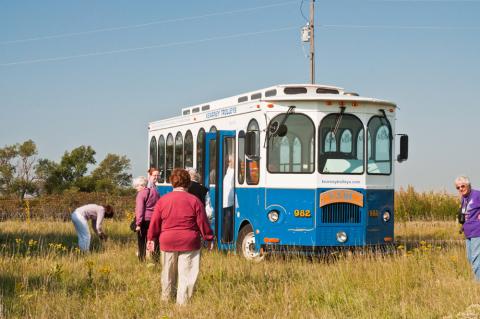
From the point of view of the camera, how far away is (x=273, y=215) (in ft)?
53.1

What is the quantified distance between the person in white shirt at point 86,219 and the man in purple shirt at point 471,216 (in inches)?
330

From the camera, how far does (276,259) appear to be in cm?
1602

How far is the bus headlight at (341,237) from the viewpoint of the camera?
1609cm

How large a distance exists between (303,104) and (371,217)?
2.53 m

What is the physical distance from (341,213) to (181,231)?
6.12 m

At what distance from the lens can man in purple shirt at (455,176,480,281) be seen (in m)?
12.9

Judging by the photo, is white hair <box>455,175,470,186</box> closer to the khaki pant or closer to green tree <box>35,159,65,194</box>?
the khaki pant

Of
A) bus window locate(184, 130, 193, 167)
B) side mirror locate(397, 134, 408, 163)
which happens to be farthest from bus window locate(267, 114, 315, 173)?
bus window locate(184, 130, 193, 167)

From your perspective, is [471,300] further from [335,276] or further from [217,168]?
[217,168]

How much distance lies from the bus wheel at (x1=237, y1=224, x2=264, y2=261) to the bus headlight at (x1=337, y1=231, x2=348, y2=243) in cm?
158

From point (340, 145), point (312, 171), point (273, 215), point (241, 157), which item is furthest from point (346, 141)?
point (241, 157)

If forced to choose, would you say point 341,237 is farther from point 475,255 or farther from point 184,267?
point 184,267

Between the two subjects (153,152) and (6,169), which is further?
(6,169)

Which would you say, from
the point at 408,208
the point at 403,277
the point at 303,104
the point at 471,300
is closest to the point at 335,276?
the point at 403,277
